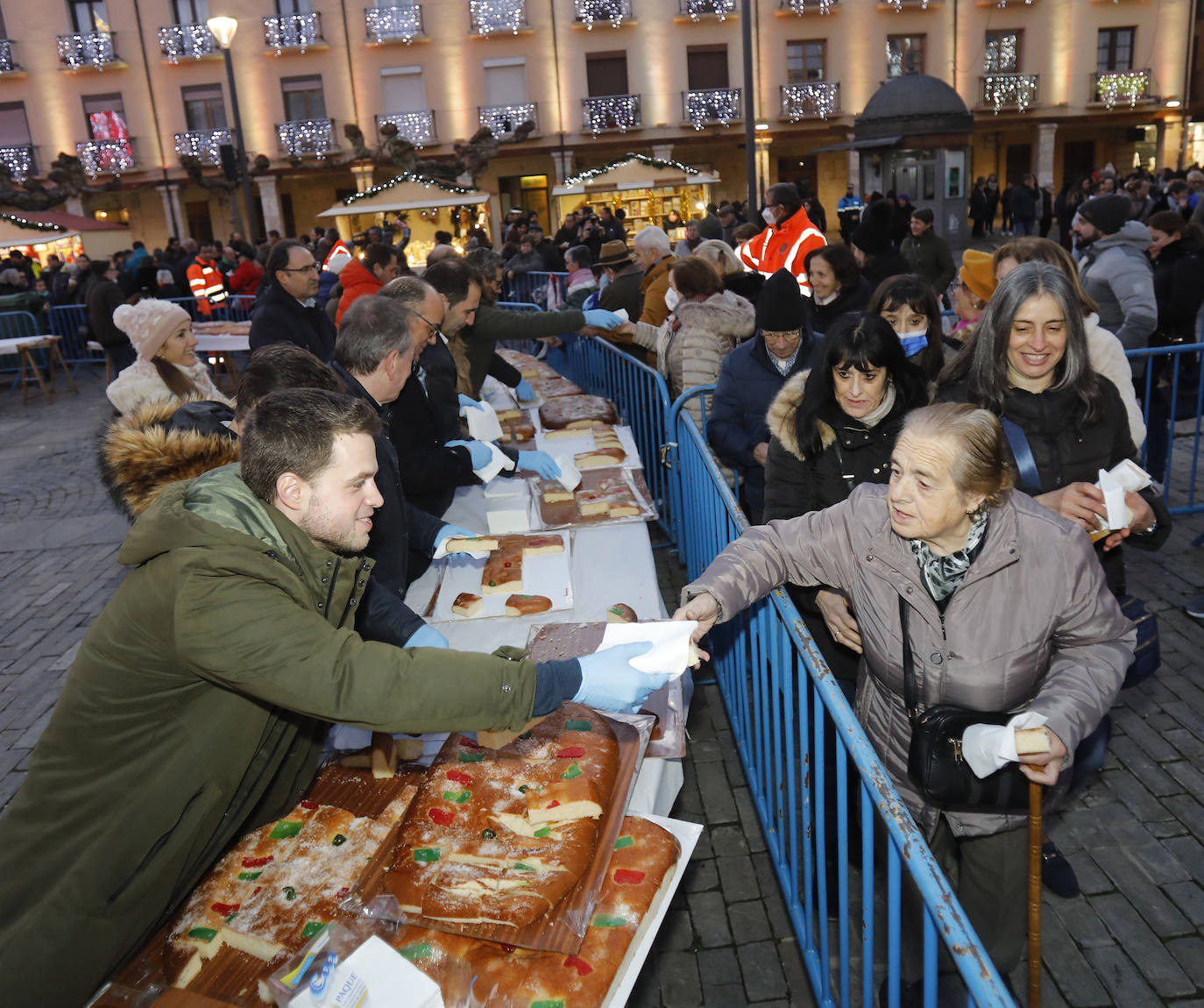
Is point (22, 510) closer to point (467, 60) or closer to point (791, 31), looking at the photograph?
point (467, 60)

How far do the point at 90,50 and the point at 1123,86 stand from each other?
33.0 m

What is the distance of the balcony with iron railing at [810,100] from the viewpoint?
1144 inches

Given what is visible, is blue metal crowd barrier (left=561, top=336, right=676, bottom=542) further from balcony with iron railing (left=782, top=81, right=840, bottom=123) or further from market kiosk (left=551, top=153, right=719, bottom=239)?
balcony with iron railing (left=782, top=81, right=840, bottom=123)

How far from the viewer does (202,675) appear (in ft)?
6.59

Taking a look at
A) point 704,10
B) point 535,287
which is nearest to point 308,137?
point 704,10

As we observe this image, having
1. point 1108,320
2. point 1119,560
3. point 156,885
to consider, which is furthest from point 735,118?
point 156,885

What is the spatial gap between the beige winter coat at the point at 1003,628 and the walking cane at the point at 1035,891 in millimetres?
171

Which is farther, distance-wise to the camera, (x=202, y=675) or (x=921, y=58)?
(x=921, y=58)

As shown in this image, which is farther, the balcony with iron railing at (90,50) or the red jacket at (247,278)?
the balcony with iron railing at (90,50)

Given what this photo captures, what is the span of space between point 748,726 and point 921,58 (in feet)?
104

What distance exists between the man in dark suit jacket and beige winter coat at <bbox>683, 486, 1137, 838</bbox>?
4482mm

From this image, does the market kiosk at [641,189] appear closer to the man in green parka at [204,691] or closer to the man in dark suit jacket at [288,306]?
the man in dark suit jacket at [288,306]

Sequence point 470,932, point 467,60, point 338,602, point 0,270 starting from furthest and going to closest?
point 467,60 < point 0,270 < point 338,602 < point 470,932

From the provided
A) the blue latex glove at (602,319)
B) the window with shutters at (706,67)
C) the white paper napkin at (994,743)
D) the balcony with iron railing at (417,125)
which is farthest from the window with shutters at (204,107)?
the white paper napkin at (994,743)
